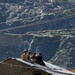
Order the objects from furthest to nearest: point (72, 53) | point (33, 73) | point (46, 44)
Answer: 1. point (46, 44)
2. point (72, 53)
3. point (33, 73)

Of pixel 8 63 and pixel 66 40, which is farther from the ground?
pixel 8 63

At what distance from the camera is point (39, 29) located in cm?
10019

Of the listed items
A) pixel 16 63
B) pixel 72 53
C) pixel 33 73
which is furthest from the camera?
pixel 72 53

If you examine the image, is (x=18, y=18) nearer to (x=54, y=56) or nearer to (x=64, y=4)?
(x=64, y=4)

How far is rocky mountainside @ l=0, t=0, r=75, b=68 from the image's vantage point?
87762 mm

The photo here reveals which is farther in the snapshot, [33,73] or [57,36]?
[57,36]

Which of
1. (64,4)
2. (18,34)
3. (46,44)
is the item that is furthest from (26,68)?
(64,4)

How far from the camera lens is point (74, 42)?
282ft

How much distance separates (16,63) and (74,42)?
7533 centimetres

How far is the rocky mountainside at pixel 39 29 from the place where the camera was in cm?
8776

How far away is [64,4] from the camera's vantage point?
4545 inches

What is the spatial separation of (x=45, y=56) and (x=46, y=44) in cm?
417

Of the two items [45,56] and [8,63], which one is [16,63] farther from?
[45,56]

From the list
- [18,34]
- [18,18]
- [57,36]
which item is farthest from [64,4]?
[57,36]
